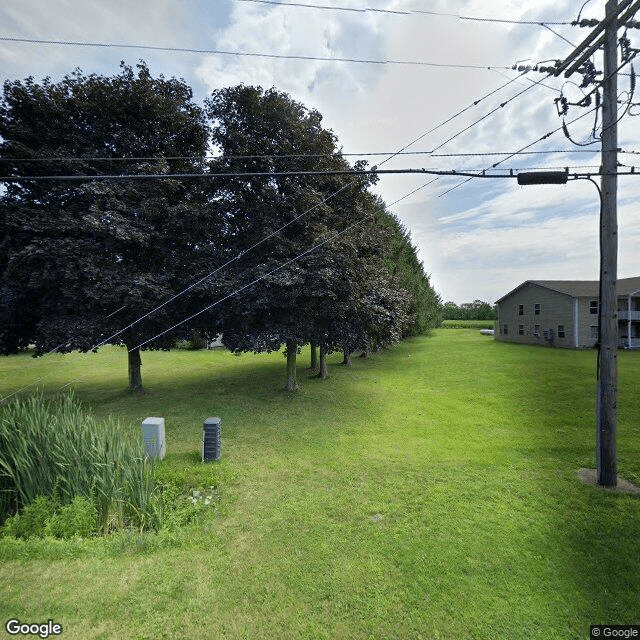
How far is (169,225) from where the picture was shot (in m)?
11.2

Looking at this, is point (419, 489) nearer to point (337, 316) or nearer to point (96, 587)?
point (96, 587)

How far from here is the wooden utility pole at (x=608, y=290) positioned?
5840 mm

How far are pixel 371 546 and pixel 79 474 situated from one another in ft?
14.5

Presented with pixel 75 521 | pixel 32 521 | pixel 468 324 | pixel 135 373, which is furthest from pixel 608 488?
pixel 468 324

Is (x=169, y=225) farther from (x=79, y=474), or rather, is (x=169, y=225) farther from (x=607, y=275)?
(x=607, y=275)

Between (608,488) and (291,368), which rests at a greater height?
(291,368)

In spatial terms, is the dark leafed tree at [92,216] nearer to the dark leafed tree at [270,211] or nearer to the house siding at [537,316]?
the dark leafed tree at [270,211]

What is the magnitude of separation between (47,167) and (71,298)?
13.5ft

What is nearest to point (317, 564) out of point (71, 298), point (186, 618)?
point (186, 618)

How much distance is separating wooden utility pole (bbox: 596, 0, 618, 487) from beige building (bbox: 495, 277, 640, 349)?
82.2 ft

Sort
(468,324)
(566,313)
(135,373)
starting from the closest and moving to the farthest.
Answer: (135,373) < (566,313) < (468,324)

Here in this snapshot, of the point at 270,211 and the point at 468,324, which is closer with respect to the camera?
the point at 270,211

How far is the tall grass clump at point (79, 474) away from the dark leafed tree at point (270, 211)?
578 cm

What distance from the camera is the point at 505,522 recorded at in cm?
492
